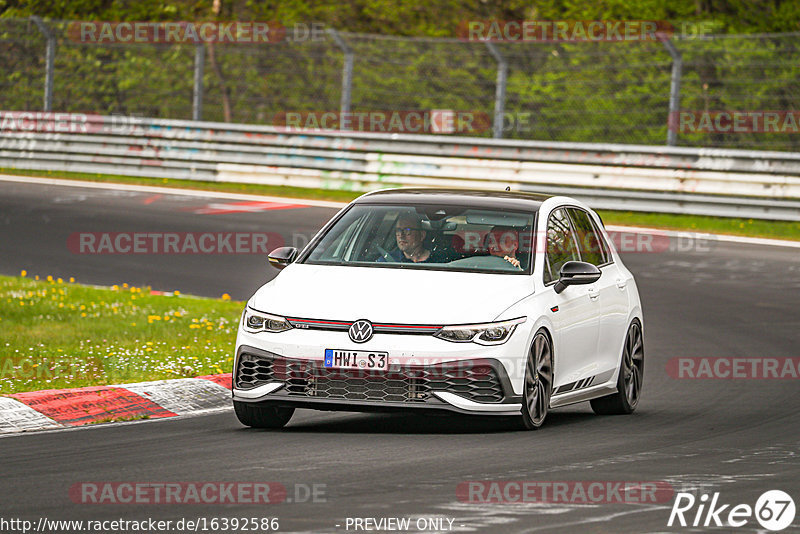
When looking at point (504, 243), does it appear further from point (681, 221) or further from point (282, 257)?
point (681, 221)

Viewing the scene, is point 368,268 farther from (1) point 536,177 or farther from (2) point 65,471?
Result: (1) point 536,177

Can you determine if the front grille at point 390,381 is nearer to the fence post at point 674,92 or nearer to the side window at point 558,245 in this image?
the side window at point 558,245

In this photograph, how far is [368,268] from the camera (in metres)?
10.1

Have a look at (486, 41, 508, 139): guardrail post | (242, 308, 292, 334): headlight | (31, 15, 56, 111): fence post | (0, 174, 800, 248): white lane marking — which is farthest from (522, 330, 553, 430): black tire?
(31, 15, 56, 111): fence post

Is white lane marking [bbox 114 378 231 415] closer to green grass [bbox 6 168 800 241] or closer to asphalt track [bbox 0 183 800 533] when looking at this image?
asphalt track [bbox 0 183 800 533]

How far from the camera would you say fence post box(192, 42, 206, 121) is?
28.8m

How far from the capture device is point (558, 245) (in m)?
10.9

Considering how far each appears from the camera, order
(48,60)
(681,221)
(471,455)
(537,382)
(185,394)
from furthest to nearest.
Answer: (48,60) → (681,221) → (185,394) → (537,382) → (471,455)

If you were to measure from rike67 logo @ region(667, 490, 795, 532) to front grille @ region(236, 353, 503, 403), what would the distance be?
1.90 metres

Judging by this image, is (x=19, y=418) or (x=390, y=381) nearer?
(x=390, y=381)

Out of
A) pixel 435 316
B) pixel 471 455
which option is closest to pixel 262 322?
pixel 435 316

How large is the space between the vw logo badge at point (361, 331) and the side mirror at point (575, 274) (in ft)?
5.08

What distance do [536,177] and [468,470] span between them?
57.0 feet

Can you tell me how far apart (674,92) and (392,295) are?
15.9m
